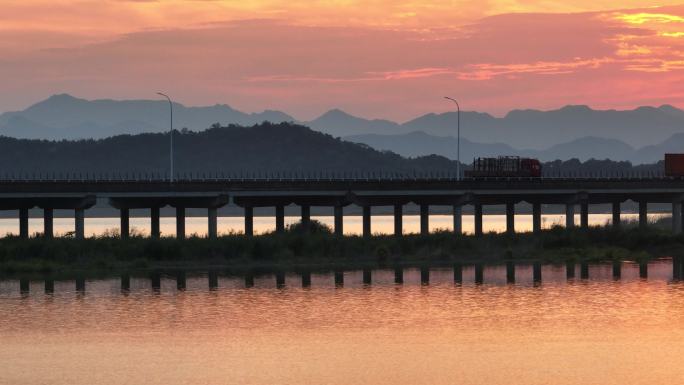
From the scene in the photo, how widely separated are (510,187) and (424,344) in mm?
67139

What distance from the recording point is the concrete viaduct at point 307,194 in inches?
3804

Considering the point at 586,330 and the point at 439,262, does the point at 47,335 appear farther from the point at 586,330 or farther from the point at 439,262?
the point at 439,262

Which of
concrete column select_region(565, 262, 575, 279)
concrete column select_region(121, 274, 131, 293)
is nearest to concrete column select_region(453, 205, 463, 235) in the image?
concrete column select_region(565, 262, 575, 279)

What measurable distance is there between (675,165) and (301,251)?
62658 millimetres

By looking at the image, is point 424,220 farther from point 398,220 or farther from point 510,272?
point 510,272

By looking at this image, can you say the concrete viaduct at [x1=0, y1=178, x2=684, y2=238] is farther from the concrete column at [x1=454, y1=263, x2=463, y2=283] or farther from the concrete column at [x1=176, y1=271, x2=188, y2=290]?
the concrete column at [x1=454, y1=263, x2=463, y2=283]

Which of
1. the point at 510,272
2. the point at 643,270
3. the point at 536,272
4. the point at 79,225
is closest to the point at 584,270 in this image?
the point at 536,272

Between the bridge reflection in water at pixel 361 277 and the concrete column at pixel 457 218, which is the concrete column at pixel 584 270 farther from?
the concrete column at pixel 457 218

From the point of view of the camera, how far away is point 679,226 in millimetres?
120812

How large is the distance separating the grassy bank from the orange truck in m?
37.6

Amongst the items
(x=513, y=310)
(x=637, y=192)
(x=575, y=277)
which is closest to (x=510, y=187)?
(x=637, y=192)

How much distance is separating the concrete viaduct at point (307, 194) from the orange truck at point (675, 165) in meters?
9.09

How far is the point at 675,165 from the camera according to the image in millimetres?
135625

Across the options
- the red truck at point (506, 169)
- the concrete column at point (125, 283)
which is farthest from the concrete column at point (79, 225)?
the red truck at point (506, 169)
